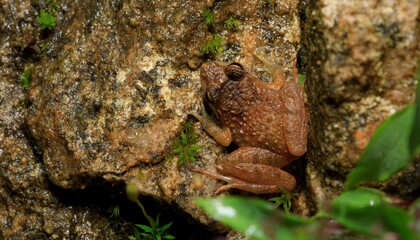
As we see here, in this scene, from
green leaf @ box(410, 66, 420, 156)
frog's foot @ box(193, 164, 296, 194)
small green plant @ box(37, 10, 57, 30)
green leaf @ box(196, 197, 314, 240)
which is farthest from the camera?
small green plant @ box(37, 10, 57, 30)

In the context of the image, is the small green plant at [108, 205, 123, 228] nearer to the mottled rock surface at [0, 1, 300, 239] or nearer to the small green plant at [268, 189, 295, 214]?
the mottled rock surface at [0, 1, 300, 239]

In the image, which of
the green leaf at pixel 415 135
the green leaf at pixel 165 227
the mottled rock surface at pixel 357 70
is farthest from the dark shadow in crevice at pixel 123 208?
the green leaf at pixel 415 135

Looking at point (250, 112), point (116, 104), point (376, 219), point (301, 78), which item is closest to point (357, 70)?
point (301, 78)

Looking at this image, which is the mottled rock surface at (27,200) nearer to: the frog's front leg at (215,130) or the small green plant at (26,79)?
→ the small green plant at (26,79)

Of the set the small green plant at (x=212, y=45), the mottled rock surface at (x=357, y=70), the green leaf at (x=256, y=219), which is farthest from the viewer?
the small green plant at (x=212, y=45)

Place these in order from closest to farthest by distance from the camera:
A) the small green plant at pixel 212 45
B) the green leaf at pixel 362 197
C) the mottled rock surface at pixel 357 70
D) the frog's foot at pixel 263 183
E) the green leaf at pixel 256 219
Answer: the green leaf at pixel 256 219 → the green leaf at pixel 362 197 → the mottled rock surface at pixel 357 70 → the frog's foot at pixel 263 183 → the small green plant at pixel 212 45

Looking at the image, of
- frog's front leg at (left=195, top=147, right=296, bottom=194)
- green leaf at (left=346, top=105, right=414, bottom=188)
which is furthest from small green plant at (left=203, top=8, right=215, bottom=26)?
green leaf at (left=346, top=105, right=414, bottom=188)
